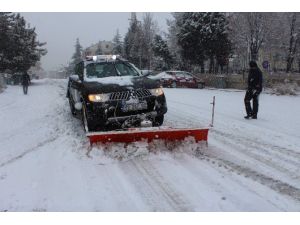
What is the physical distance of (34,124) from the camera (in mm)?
10164

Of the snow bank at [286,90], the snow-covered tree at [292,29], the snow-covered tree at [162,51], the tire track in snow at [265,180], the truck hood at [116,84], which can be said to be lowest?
the tire track in snow at [265,180]

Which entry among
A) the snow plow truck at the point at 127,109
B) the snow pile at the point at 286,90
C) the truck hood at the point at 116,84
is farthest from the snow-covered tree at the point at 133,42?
the snow plow truck at the point at 127,109

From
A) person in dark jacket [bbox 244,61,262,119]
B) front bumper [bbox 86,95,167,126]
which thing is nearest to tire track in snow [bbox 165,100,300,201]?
front bumper [bbox 86,95,167,126]

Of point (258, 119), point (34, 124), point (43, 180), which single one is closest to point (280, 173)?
point (43, 180)

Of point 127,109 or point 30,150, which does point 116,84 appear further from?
point 30,150

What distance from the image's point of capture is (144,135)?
6.39 m

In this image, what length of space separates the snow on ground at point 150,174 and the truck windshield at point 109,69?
1.37 meters

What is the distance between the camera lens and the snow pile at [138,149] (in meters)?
6.27

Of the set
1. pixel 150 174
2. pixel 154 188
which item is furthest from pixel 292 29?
pixel 154 188

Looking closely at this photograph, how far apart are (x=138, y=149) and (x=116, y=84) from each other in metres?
1.56

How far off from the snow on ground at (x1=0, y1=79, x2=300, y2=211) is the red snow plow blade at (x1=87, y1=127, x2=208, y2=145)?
0.41ft

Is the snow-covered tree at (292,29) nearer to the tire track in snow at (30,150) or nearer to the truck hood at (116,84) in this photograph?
the truck hood at (116,84)

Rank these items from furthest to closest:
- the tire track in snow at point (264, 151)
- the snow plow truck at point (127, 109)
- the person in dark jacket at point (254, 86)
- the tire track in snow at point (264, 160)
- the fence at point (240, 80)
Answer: the fence at point (240, 80), the person in dark jacket at point (254, 86), the snow plow truck at point (127, 109), the tire track in snow at point (264, 151), the tire track in snow at point (264, 160)
